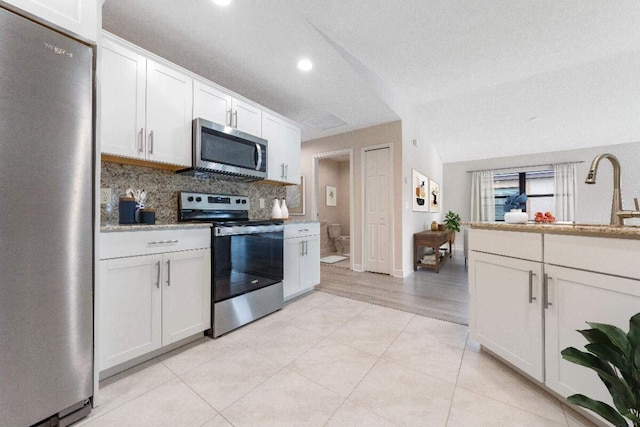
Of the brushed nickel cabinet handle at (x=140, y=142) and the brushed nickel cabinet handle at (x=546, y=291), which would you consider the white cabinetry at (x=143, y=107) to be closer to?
the brushed nickel cabinet handle at (x=140, y=142)

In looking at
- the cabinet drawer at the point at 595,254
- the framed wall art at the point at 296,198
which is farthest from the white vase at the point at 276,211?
the cabinet drawer at the point at 595,254

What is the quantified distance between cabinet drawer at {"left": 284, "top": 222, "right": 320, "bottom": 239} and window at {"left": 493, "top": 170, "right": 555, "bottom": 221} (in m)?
6.01

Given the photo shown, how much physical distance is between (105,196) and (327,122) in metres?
3.04

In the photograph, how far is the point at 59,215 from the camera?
1098 mm

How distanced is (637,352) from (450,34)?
8.85 ft

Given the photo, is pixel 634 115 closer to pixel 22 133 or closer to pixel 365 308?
pixel 365 308

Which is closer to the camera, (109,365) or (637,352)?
(637,352)

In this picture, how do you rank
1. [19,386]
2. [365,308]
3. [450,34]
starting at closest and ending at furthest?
[19,386] → [450,34] → [365,308]

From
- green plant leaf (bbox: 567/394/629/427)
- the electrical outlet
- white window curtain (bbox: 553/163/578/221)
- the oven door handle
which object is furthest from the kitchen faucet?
white window curtain (bbox: 553/163/578/221)

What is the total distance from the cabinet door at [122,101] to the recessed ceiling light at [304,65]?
132 cm

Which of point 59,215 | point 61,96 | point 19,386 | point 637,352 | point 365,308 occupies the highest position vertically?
point 61,96

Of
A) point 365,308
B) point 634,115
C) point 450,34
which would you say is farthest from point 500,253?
point 634,115

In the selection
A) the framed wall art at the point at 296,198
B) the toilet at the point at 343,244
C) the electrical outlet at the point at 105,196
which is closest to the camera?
the electrical outlet at the point at 105,196

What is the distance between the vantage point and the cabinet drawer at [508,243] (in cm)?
138
